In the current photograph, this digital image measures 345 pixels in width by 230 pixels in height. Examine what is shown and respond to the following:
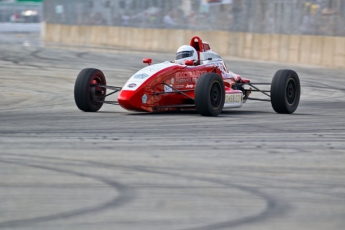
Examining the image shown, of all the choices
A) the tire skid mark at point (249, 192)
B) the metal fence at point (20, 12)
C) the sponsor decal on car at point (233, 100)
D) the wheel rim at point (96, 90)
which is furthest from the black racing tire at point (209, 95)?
the metal fence at point (20, 12)

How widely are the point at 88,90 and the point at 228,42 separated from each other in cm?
1692

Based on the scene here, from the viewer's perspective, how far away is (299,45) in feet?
80.5

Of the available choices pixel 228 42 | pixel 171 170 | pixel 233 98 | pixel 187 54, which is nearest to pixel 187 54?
pixel 187 54

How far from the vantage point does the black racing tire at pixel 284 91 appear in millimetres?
12000

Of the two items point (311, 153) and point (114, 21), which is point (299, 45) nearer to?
point (114, 21)

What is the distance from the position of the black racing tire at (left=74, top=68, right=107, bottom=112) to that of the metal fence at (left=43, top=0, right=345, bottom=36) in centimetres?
1273

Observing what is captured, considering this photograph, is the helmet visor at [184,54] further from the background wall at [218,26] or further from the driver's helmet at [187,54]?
the background wall at [218,26]

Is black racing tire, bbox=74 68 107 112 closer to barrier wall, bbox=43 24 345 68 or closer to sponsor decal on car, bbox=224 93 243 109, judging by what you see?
sponsor decal on car, bbox=224 93 243 109

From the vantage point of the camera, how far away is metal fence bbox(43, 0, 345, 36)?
24.4 meters

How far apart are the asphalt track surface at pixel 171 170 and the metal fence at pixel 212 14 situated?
459 inches

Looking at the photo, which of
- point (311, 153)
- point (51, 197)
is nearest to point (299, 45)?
point (311, 153)

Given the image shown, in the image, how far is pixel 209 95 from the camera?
11016 millimetres

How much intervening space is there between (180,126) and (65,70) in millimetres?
11935

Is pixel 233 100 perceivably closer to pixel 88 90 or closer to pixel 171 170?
pixel 88 90
